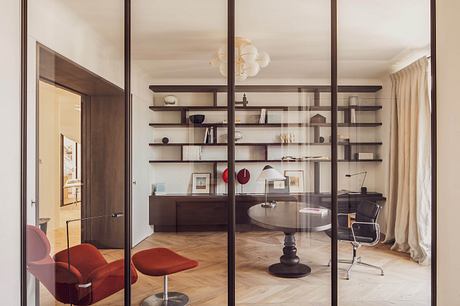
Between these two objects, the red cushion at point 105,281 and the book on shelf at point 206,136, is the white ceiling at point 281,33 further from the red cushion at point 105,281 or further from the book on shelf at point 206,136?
the red cushion at point 105,281

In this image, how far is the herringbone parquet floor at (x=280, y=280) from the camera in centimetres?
221

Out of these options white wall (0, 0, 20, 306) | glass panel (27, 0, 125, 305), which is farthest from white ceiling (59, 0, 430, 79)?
white wall (0, 0, 20, 306)

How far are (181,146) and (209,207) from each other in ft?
1.67

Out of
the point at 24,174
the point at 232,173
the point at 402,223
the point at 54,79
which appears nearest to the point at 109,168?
the point at 24,174

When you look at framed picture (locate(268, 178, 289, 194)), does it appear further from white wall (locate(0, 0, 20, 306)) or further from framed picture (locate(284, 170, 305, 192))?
white wall (locate(0, 0, 20, 306))

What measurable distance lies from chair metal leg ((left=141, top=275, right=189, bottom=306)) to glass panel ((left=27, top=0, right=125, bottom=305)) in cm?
23

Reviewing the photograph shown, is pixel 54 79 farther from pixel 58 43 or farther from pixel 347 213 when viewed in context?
pixel 347 213

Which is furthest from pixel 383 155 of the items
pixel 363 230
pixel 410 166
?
pixel 363 230

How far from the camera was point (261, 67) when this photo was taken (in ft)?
7.45

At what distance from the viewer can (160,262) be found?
7.43 feet

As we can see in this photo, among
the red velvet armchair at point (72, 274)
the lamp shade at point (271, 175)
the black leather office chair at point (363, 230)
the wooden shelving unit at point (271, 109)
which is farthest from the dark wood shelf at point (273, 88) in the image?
the red velvet armchair at point (72, 274)

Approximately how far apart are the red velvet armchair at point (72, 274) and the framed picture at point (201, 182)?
0.75 metres

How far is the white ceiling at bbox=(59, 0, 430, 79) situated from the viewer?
2203mm

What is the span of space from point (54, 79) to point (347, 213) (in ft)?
7.80
